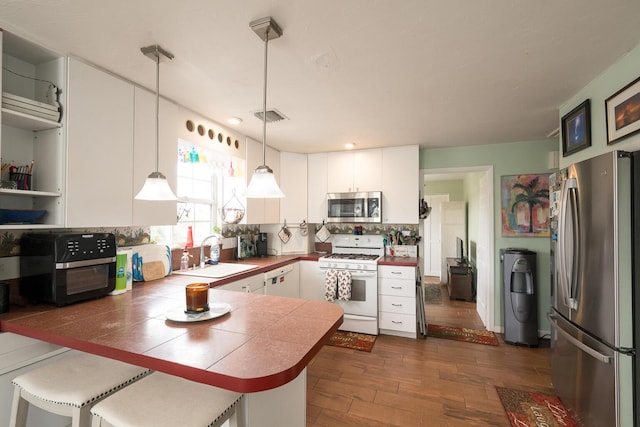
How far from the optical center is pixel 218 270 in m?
2.77

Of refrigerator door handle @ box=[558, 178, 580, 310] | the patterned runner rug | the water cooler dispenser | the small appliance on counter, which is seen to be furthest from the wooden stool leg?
the patterned runner rug

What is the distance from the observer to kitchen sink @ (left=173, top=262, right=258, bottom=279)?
254cm

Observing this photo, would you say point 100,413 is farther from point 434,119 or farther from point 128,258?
point 434,119

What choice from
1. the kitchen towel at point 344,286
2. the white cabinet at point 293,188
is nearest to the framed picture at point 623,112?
the kitchen towel at point 344,286

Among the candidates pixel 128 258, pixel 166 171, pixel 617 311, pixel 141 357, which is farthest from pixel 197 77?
pixel 617 311

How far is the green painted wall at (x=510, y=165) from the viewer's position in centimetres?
344

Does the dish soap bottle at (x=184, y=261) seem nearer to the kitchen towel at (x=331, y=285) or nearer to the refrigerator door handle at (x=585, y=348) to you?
the kitchen towel at (x=331, y=285)

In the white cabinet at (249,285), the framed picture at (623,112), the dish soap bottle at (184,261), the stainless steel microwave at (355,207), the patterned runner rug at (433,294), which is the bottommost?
the patterned runner rug at (433,294)

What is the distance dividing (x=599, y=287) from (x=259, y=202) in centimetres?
305

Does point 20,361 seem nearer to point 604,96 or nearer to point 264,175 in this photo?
point 264,175

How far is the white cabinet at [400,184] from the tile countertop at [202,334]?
2.40 meters

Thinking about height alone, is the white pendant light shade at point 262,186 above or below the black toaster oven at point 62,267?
above

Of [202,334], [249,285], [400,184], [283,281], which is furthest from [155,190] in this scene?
[400,184]

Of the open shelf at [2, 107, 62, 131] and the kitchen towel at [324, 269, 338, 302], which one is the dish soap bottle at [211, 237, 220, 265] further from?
the open shelf at [2, 107, 62, 131]
